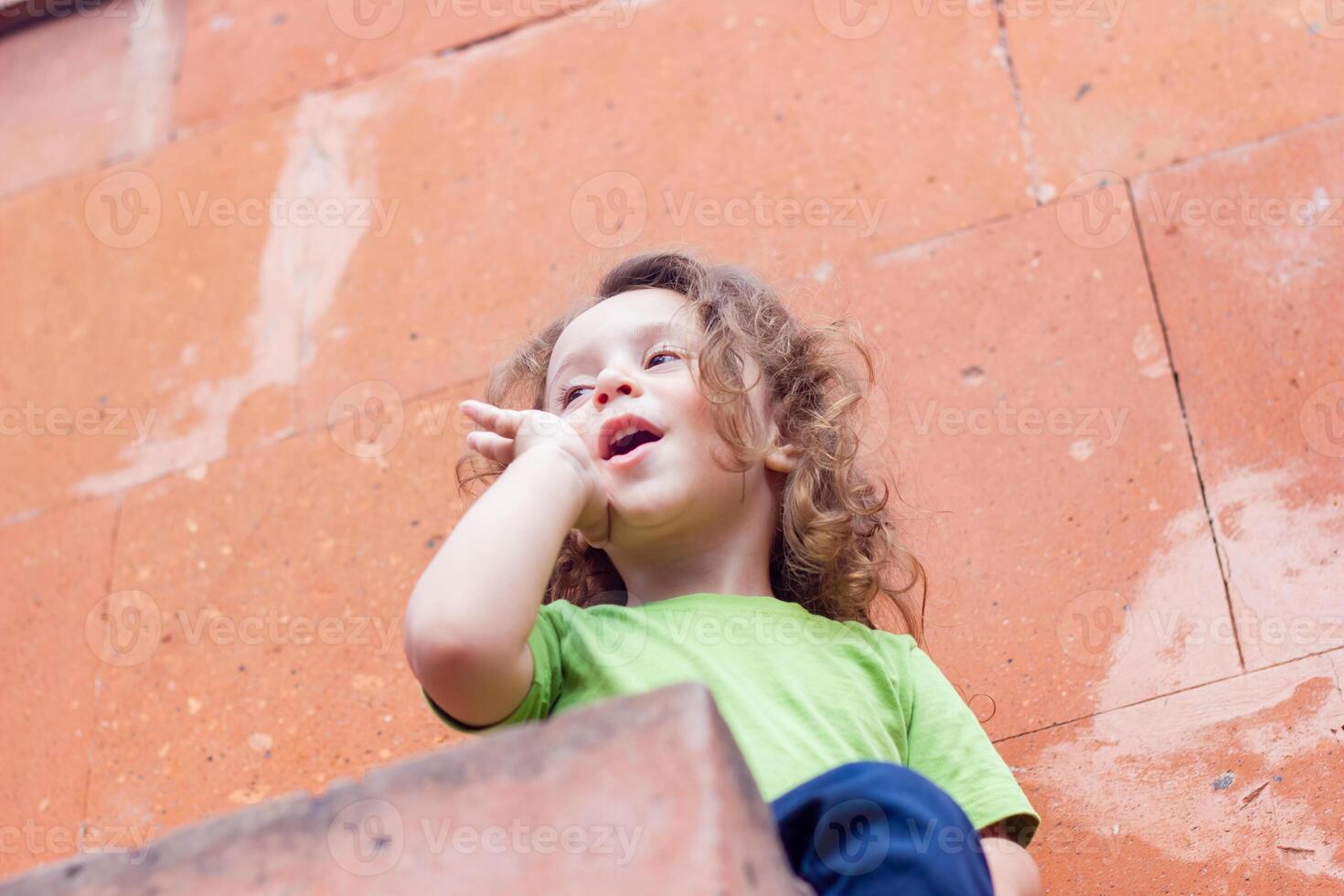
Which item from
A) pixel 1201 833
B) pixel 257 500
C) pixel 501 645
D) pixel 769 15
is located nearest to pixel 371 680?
pixel 257 500

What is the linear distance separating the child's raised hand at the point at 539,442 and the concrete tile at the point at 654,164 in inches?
25.7

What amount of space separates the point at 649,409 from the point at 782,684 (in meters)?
0.26

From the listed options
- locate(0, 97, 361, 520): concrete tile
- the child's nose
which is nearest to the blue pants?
the child's nose

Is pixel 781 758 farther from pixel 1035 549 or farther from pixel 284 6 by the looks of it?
pixel 284 6

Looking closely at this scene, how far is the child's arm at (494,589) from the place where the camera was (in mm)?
1006

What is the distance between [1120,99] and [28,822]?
164cm

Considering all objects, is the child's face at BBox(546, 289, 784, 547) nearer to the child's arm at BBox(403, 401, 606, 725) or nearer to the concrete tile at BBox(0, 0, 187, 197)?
the child's arm at BBox(403, 401, 606, 725)

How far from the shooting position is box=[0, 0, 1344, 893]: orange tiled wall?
1.50m

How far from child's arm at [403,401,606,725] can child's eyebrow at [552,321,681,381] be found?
0.63ft

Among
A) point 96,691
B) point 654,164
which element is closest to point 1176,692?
point 654,164

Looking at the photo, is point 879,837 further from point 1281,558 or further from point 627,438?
point 1281,558

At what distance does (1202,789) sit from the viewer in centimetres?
139

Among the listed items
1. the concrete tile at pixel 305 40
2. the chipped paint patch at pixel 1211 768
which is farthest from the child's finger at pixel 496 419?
the concrete tile at pixel 305 40

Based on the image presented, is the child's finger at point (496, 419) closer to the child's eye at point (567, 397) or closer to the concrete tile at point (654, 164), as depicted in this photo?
the child's eye at point (567, 397)
